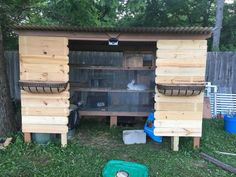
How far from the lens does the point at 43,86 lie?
4086mm

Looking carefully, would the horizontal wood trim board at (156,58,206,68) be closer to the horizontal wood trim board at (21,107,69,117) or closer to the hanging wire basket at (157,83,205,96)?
the hanging wire basket at (157,83,205,96)

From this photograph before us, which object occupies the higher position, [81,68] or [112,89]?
[81,68]

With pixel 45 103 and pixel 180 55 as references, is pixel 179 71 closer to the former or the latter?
pixel 180 55

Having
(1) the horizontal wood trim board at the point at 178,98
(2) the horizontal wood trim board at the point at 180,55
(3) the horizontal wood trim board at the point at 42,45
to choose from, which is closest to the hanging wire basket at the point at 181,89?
(1) the horizontal wood trim board at the point at 178,98

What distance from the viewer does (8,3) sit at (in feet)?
20.8

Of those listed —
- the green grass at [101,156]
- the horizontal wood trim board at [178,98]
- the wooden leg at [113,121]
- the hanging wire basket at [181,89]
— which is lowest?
the green grass at [101,156]

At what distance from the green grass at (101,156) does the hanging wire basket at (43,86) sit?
961 millimetres

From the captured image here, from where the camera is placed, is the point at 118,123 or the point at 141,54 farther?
the point at 118,123

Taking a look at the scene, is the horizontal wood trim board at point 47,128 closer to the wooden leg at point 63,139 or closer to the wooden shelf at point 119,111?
the wooden leg at point 63,139

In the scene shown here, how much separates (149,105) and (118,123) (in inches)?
34.0

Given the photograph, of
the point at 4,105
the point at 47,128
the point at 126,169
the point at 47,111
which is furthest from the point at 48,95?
the point at 126,169

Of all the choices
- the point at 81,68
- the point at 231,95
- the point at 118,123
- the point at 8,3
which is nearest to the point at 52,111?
the point at 81,68

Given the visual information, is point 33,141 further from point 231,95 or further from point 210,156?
point 231,95

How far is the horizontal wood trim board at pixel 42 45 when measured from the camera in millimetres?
4113
